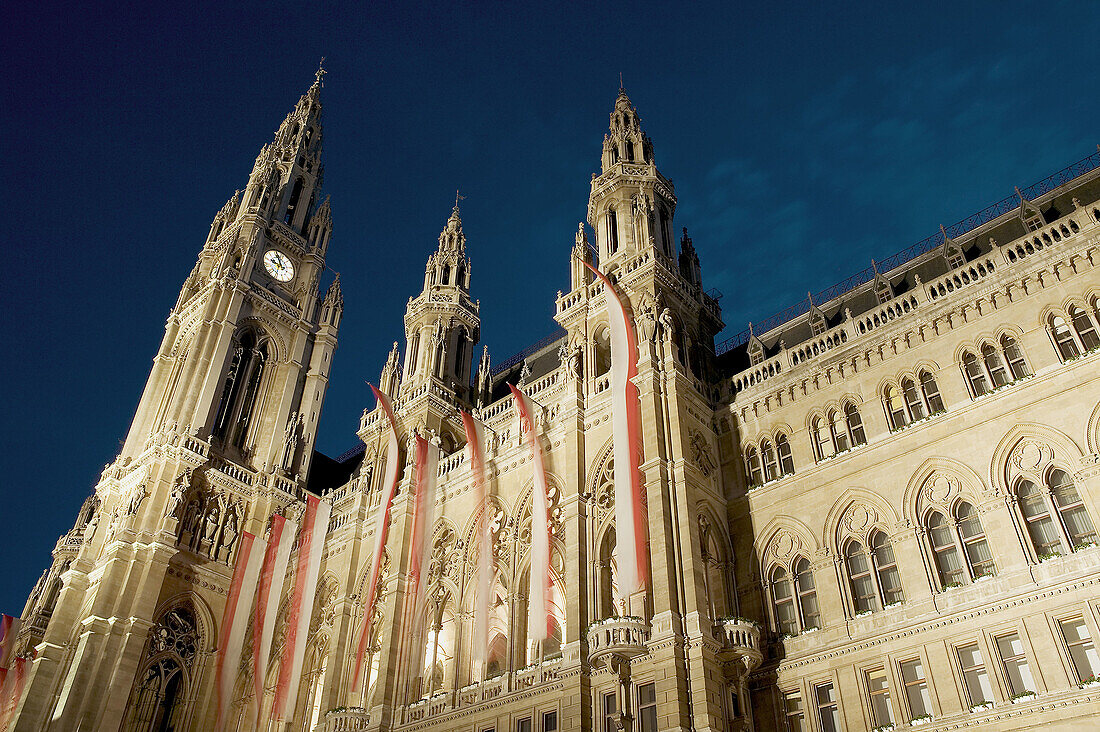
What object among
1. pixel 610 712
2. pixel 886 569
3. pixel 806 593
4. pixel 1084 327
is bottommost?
pixel 610 712

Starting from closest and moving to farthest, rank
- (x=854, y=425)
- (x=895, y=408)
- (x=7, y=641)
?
(x=895, y=408)
(x=854, y=425)
(x=7, y=641)

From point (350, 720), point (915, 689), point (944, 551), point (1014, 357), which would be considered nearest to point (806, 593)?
point (944, 551)

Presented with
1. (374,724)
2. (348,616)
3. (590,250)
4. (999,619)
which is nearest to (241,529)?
(348,616)

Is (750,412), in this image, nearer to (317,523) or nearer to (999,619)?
(999,619)

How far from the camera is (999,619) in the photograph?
2048cm

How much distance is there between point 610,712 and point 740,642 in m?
3.96

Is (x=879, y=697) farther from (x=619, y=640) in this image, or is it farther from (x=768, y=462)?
(x=768, y=462)

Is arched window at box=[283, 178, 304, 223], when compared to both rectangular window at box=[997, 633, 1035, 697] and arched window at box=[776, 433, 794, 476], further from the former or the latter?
rectangular window at box=[997, 633, 1035, 697]

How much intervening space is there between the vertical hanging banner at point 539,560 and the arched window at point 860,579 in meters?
8.96

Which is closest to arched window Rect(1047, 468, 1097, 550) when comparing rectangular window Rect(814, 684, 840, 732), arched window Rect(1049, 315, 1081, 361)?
arched window Rect(1049, 315, 1081, 361)

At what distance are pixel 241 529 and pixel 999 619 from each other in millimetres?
33871

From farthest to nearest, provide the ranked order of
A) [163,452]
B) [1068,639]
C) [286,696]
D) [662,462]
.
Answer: [163,452], [286,696], [662,462], [1068,639]

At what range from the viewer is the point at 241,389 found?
46750mm

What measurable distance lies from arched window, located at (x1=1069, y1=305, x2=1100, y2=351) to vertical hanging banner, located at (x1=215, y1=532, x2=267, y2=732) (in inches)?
1338
